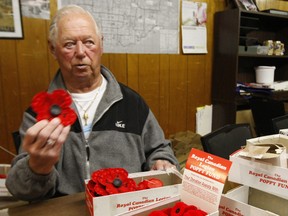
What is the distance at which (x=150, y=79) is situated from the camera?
264 centimetres

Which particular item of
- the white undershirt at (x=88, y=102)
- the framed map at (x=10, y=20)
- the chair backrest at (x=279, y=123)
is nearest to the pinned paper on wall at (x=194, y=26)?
the chair backrest at (x=279, y=123)

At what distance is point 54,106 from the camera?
27.6 inches

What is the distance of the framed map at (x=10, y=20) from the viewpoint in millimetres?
1853

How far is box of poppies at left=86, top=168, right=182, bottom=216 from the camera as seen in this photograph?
0.69m

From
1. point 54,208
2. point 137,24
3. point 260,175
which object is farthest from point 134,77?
point 260,175

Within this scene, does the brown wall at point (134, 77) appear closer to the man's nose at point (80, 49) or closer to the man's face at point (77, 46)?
the man's face at point (77, 46)

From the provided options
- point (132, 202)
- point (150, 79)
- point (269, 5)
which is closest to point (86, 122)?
point (132, 202)

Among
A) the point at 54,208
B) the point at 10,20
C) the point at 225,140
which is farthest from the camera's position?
the point at 10,20

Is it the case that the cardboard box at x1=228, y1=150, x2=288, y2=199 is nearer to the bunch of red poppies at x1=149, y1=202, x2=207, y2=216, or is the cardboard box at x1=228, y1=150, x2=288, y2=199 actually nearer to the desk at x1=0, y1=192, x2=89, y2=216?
the bunch of red poppies at x1=149, y1=202, x2=207, y2=216

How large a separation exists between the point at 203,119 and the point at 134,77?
104 cm

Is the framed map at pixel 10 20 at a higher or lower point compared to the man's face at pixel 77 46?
higher

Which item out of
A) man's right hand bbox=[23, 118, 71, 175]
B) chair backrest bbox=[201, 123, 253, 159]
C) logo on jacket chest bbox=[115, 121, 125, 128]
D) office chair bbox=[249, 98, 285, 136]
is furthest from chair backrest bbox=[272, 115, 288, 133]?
man's right hand bbox=[23, 118, 71, 175]

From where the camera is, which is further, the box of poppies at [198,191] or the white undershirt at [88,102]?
the white undershirt at [88,102]

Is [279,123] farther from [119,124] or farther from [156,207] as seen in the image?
[156,207]
